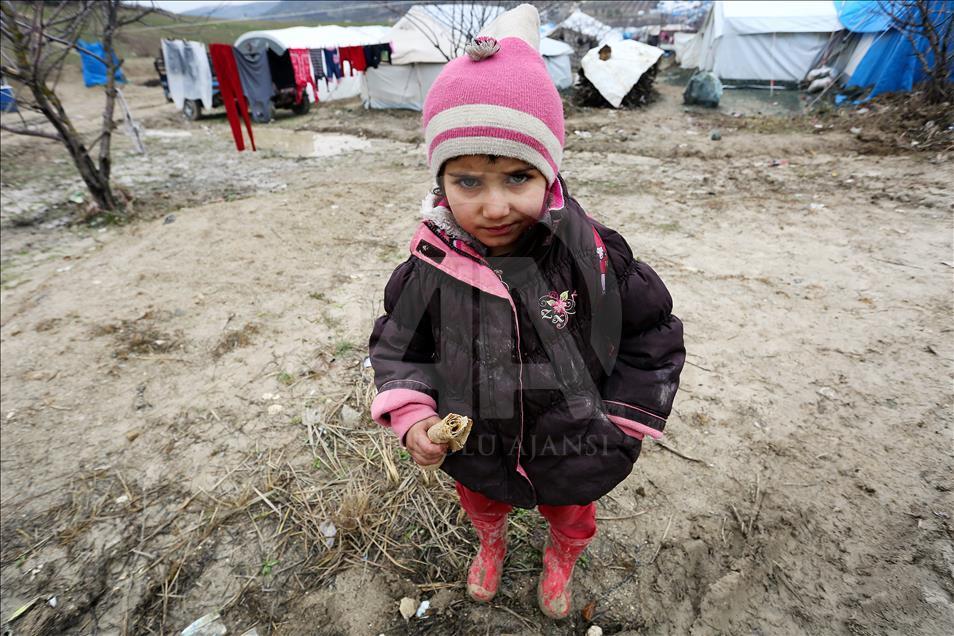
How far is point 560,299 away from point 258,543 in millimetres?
1613

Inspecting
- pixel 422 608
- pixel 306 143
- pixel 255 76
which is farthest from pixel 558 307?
pixel 255 76

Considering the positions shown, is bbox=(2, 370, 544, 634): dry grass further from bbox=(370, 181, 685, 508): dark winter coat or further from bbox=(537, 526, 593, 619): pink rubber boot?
bbox=(370, 181, 685, 508): dark winter coat

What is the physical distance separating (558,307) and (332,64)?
13801 millimetres

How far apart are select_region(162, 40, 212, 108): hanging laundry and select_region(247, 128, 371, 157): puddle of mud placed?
5.37ft

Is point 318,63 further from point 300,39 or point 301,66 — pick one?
point 300,39

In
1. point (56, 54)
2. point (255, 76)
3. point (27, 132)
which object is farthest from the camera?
point (255, 76)

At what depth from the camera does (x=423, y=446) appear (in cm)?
107

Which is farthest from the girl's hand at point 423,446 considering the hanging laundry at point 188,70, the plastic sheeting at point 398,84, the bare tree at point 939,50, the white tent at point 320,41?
the white tent at point 320,41

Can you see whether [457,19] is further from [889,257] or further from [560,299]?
[560,299]

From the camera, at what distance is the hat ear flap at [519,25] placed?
1.16m

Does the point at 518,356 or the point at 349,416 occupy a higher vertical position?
the point at 518,356

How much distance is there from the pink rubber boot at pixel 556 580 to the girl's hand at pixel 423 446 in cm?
62

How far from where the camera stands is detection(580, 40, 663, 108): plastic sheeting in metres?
11.2

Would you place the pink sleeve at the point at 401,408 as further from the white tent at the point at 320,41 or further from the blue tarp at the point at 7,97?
the white tent at the point at 320,41
